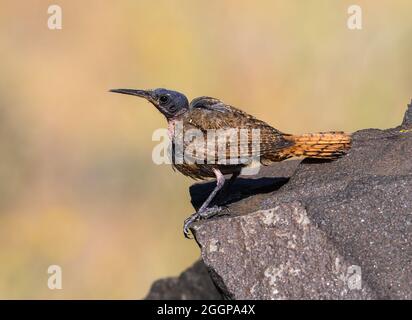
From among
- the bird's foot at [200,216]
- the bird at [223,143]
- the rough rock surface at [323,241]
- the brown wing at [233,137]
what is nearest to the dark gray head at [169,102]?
the bird at [223,143]

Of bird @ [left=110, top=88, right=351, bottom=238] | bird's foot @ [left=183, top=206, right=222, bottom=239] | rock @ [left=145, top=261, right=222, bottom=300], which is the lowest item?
rock @ [left=145, top=261, right=222, bottom=300]

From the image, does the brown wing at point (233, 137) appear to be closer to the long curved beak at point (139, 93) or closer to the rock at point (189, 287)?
the long curved beak at point (139, 93)

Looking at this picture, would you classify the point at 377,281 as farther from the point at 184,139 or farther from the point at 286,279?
the point at 184,139

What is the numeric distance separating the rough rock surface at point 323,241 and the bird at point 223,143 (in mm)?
477

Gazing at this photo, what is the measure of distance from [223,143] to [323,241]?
1713 mm

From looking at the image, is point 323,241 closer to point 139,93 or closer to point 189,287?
point 139,93

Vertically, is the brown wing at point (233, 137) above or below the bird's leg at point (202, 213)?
above

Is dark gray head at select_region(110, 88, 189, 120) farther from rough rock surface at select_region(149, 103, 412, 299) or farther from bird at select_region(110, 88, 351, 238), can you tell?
rough rock surface at select_region(149, 103, 412, 299)

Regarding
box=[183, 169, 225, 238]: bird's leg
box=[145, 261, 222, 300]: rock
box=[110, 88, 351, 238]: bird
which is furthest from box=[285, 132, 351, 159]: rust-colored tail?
box=[145, 261, 222, 300]: rock

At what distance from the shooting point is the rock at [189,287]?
36.5 feet

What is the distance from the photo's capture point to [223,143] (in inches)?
344

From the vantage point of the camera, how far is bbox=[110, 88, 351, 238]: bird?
8.66 meters

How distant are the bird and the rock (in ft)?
7.26

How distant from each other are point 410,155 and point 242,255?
193 cm
